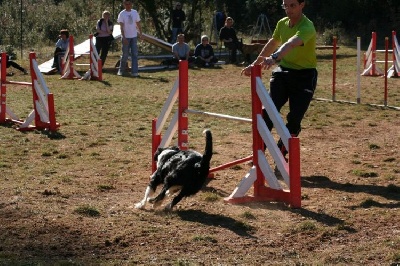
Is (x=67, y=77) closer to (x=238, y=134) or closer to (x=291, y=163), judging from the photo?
(x=238, y=134)

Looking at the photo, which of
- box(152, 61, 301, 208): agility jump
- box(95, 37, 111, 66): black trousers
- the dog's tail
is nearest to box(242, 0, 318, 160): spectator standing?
box(152, 61, 301, 208): agility jump

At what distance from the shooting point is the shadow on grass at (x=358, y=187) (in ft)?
24.7

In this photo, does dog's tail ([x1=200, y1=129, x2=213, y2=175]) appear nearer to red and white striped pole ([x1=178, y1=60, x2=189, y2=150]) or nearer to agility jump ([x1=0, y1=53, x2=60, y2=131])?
red and white striped pole ([x1=178, y1=60, x2=189, y2=150])

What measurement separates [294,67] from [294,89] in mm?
232

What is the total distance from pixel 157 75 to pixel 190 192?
14.0 m

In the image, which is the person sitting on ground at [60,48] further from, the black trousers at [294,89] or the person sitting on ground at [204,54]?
the black trousers at [294,89]

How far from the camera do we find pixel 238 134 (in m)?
11.5

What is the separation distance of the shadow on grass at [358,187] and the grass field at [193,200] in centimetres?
1

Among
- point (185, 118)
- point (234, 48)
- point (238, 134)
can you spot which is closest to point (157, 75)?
point (234, 48)

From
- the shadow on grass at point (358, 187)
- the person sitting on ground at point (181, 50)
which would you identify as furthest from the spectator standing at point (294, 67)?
the person sitting on ground at point (181, 50)

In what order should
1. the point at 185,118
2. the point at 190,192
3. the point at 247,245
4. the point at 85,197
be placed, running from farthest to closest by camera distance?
1. the point at 185,118
2. the point at 85,197
3. the point at 190,192
4. the point at 247,245

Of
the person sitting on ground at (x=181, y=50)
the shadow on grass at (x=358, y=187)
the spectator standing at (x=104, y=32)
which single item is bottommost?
the shadow on grass at (x=358, y=187)

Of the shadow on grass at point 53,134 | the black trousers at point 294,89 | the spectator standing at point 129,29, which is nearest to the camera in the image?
the black trousers at point 294,89

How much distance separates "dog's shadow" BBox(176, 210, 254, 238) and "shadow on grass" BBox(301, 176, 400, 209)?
1386mm
